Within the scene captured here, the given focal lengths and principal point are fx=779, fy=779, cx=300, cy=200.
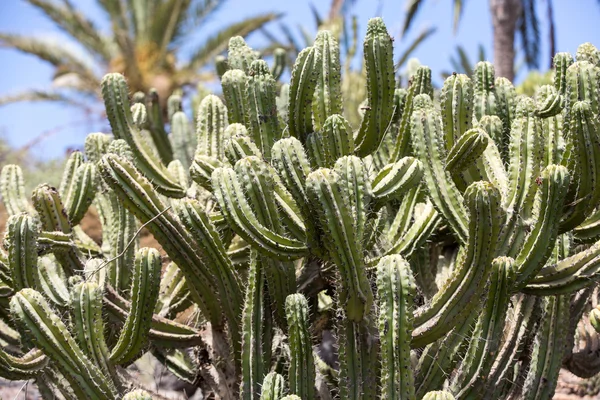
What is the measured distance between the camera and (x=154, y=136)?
6449mm

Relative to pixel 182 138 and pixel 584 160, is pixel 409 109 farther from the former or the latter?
pixel 182 138

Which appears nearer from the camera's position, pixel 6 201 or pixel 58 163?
pixel 6 201

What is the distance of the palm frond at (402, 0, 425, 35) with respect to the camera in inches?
612

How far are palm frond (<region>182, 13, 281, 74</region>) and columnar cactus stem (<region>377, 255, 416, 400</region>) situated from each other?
1440cm

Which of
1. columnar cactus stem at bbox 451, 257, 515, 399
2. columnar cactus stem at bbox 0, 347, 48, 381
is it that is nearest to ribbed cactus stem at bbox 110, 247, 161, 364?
columnar cactus stem at bbox 0, 347, 48, 381

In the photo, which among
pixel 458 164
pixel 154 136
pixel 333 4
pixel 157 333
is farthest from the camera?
pixel 333 4

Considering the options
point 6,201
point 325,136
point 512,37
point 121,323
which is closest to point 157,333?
point 121,323

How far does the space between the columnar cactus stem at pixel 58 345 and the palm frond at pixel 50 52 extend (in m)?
14.2

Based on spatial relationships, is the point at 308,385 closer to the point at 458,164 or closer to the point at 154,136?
the point at 458,164

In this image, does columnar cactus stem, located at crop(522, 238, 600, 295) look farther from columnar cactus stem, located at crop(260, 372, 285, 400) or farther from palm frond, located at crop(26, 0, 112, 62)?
palm frond, located at crop(26, 0, 112, 62)

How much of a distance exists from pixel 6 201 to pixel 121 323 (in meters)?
1.50

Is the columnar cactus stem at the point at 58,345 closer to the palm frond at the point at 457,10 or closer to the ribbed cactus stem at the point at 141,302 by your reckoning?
the ribbed cactus stem at the point at 141,302

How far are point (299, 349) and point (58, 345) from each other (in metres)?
1.11

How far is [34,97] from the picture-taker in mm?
17062
